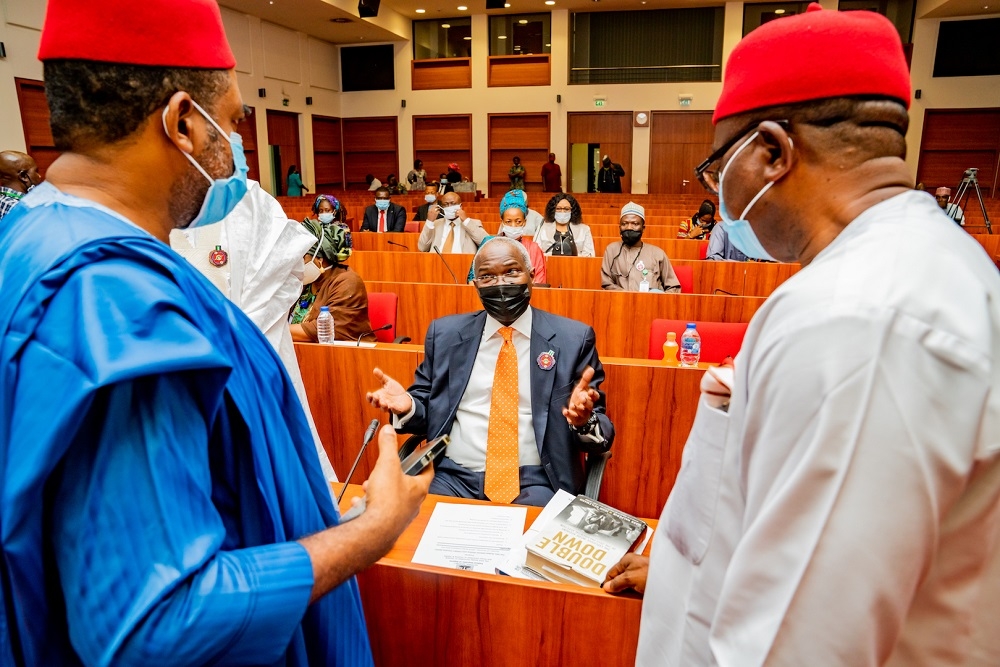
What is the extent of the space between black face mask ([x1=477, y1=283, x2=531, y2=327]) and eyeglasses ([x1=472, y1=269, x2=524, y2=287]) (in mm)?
46

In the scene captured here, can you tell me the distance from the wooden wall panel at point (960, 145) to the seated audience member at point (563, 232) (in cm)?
1154

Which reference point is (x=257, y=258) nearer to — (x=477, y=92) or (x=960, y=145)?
(x=477, y=92)

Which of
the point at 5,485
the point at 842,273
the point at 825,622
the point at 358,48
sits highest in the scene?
the point at 358,48

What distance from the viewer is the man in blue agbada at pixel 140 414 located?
22.8 inches

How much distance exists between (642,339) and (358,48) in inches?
579

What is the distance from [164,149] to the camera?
798mm

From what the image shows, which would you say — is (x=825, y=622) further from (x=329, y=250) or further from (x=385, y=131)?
(x=385, y=131)

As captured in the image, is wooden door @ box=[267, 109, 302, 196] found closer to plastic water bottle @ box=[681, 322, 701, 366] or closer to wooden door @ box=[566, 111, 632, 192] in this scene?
wooden door @ box=[566, 111, 632, 192]

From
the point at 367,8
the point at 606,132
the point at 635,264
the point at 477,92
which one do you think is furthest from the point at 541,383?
the point at 477,92

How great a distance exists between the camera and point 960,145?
1373 cm

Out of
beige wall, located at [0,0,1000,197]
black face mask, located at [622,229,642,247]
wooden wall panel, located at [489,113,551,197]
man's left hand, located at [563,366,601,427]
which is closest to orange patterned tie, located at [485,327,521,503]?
man's left hand, located at [563,366,601,427]

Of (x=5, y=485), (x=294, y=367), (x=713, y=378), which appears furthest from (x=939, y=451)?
(x=294, y=367)

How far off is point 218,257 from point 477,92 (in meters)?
14.1

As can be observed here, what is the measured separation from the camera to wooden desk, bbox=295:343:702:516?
2.50 meters
